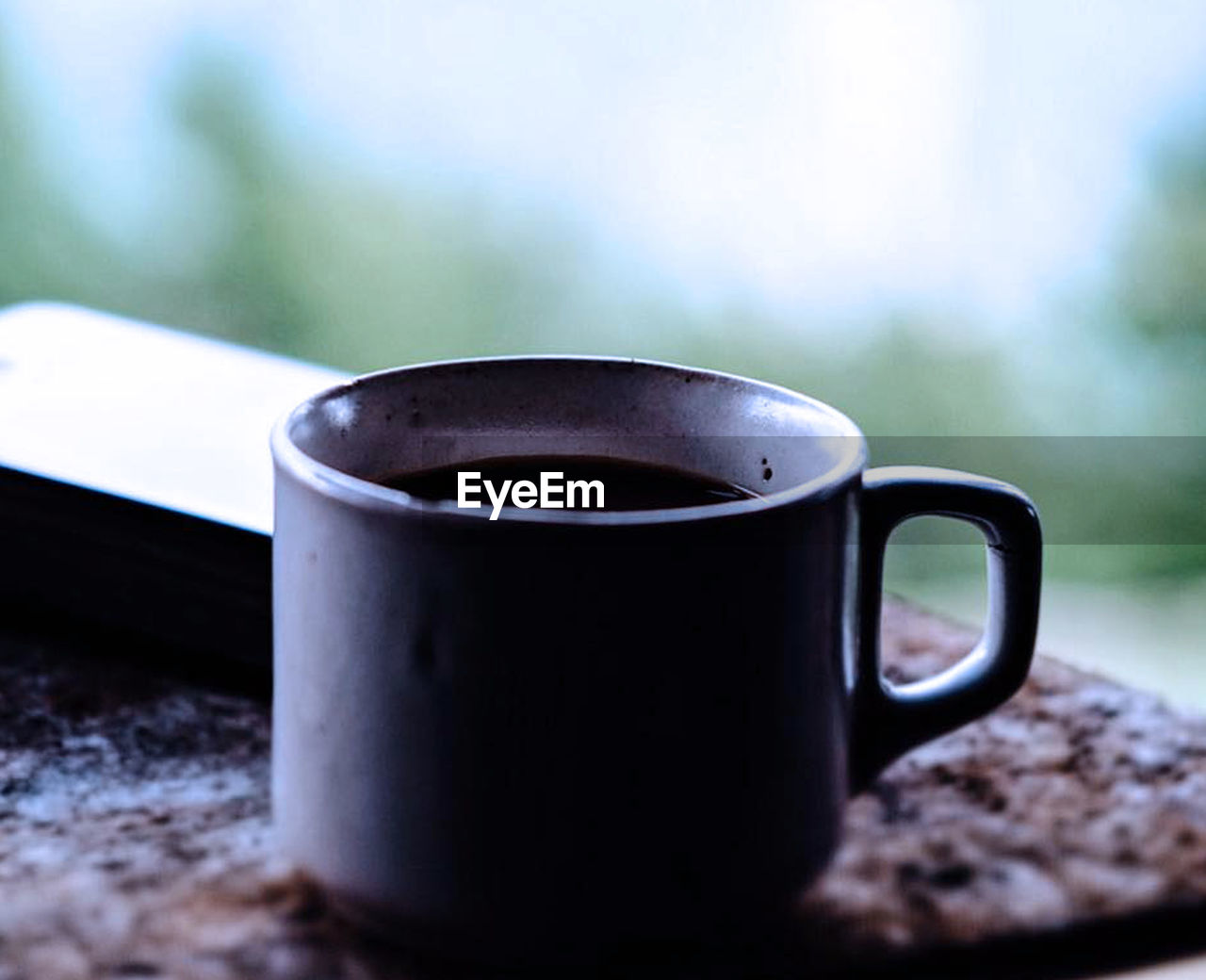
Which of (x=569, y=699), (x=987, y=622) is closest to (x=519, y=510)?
(x=569, y=699)

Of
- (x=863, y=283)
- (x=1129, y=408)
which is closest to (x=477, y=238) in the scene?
(x=863, y=283)

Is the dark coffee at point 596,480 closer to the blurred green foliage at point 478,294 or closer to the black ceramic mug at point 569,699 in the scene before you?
the black ceramic mug at point 569,699

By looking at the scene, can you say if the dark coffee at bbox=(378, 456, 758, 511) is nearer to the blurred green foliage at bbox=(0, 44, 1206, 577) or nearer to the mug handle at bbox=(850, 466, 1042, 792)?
the mug handle at bbox=(850, 466, 1042, 792)

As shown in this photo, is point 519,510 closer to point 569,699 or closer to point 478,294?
point 569,699

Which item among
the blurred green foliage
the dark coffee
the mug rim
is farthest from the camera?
the blurred green foliage

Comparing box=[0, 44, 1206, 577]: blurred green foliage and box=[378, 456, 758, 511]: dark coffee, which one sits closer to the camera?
box=[378, 456, 758, 511]: dark coffee

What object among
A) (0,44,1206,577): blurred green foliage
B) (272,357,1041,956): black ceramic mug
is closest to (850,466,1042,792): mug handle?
(272,357,1041,956): black ceramic mug

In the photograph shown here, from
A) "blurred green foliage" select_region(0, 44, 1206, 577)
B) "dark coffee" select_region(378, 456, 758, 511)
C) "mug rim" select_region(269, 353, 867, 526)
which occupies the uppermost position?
"mug rim" select_region(269, 353, 867, 526)
